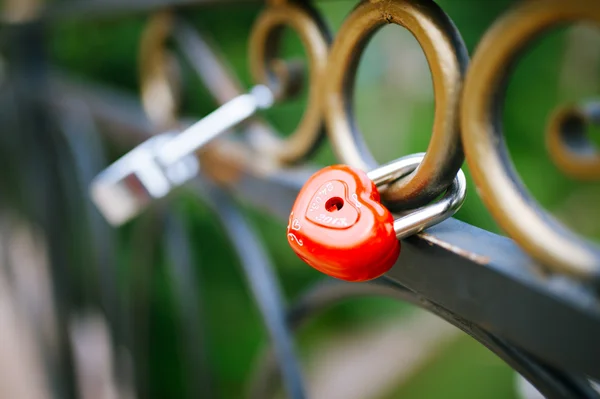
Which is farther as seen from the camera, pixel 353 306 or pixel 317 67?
pixel 353 306

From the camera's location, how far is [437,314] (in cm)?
31

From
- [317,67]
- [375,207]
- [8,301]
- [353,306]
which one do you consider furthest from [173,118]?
[353,306]

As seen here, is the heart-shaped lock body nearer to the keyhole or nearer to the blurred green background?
the keyhole

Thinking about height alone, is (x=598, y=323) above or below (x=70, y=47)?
below

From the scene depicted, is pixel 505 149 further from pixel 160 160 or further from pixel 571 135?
pixel 160 160

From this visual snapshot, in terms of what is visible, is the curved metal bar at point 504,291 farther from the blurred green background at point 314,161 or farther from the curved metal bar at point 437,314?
the blurred green background at point 314,161

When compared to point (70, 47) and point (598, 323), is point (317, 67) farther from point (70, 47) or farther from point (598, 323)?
point (70, 47)

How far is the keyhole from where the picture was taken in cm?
27

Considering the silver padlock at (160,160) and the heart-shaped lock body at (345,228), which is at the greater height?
the silver padlock at (160,160)

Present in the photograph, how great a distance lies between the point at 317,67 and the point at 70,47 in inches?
62.3

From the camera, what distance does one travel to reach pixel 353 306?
2.17 metres

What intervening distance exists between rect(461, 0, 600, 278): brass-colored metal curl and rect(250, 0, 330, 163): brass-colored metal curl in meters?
0.15

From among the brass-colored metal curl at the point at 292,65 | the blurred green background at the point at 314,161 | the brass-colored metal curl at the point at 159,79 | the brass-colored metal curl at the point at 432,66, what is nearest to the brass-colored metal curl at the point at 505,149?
the brass-colored metal curl at the point at 432,66

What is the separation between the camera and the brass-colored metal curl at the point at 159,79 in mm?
650
